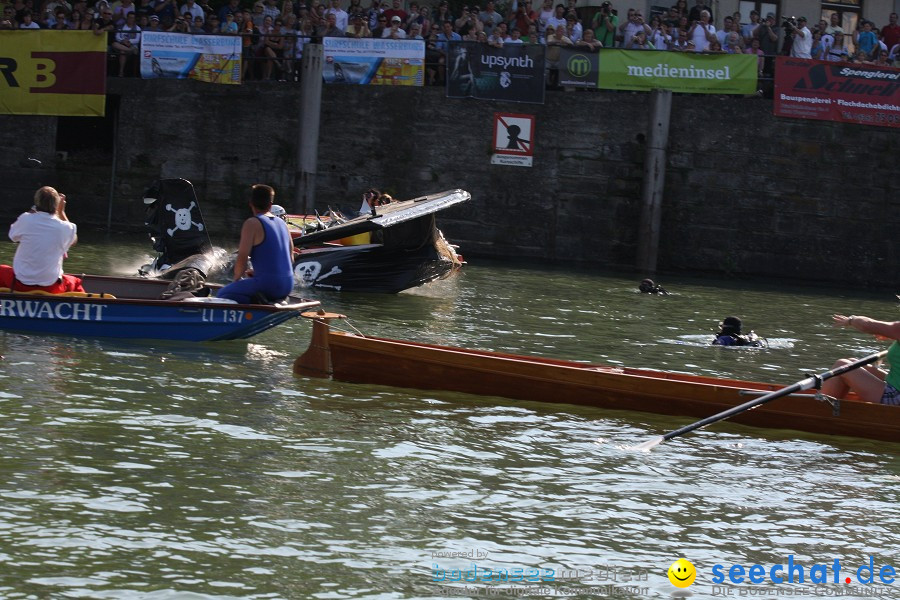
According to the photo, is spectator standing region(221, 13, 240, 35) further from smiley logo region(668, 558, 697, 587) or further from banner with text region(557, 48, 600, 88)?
smiley logo region(668, 558, 697, 587)

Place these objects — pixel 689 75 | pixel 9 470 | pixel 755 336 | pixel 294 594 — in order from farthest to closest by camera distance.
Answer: pixel 689 75
pixel 755 336
pixel 9 470
pixel 294 594

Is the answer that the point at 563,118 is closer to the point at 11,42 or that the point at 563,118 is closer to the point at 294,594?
the point at 11,42

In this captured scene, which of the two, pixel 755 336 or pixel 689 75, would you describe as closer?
pixel 755 336

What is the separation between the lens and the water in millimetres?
6566

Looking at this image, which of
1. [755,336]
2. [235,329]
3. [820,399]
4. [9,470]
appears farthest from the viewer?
[755,336]

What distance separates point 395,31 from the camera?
25375 mm

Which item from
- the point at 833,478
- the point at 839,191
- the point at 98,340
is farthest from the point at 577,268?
the point at 833,478

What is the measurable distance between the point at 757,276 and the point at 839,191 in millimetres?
2342

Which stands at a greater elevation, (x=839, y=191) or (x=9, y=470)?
(x=839, y=191)

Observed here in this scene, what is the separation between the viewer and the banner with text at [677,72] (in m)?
24.8

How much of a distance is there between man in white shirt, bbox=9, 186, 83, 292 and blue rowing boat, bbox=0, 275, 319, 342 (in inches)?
7.7

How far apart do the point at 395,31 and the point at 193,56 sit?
166 inches

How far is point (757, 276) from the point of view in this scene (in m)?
25.6

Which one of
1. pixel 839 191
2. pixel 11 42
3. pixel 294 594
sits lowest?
pixel 294 594
